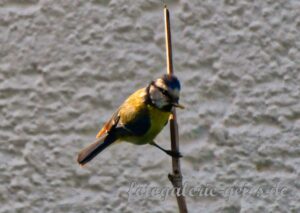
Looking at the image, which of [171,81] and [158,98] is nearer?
[171,81]

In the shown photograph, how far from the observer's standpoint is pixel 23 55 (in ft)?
7.34

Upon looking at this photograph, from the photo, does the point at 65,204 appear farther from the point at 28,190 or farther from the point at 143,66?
the point at 143,66

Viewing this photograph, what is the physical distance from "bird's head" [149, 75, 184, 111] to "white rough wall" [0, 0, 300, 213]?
1.51 feet

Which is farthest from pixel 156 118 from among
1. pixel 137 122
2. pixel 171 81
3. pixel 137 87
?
pixel 137 87

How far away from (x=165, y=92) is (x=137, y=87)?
0.57m

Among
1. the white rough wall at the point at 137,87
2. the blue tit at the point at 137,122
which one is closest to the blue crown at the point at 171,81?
the blue tit at the point at 137,122

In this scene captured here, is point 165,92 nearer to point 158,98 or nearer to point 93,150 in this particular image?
point 158,98

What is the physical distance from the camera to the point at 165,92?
1.58 meters

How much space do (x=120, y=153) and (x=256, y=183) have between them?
335 millimetres

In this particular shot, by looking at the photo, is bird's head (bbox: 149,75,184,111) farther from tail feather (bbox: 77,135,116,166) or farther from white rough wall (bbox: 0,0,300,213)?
white rough wall (bbox: 0,0,300,213)

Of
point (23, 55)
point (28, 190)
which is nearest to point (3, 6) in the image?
point (23, 55)

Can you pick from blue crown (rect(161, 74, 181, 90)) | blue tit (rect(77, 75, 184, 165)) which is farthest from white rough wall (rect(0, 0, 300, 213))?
blue crown (rect(161, 74, 181, 90))

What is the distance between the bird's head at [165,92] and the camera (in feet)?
4.99

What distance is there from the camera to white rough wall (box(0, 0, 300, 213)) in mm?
2123
